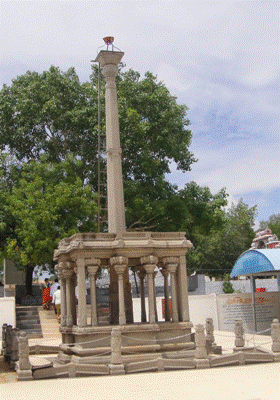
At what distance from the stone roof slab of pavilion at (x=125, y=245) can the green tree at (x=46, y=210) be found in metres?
13.8

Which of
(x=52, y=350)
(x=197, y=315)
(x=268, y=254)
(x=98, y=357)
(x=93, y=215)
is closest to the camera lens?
(x=98, y=357)

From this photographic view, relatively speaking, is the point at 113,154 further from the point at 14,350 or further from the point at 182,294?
the point at 14,350

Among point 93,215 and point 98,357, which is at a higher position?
point 93,215

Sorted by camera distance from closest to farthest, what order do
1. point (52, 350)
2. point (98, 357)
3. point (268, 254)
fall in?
point (98, 357)
point (52, 350)
point (268, 254)

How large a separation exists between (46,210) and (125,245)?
1537 cm

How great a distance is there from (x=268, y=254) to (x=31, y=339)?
432 inches

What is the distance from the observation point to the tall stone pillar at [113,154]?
51.3 ft

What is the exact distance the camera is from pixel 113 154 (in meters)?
16.0

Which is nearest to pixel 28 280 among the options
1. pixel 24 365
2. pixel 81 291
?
pixel 81 291

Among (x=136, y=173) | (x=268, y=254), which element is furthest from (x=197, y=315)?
(x=136, y=173)

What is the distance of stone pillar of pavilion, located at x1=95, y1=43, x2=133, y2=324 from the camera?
50.4 ft

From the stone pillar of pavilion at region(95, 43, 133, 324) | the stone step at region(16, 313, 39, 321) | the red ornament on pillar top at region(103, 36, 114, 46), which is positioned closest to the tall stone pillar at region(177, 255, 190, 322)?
the stone pillar of pavilion at region(95, 43, 133, 324)

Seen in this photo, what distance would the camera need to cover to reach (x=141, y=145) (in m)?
31.6

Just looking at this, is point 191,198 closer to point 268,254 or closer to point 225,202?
point 225,202
